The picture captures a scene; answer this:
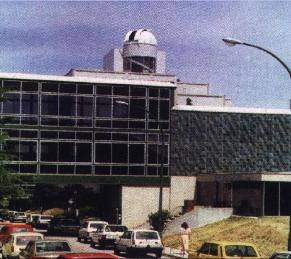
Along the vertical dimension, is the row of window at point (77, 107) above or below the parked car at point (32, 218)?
above

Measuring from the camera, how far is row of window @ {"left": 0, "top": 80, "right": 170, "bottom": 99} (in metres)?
57.7

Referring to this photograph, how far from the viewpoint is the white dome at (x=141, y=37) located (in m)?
92.4

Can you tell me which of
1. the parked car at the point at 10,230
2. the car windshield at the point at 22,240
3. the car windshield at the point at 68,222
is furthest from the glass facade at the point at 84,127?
the car windshield at the point at 22,240

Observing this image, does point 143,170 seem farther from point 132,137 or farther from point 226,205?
point 226,205

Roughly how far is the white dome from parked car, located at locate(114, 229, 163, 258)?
195 feet

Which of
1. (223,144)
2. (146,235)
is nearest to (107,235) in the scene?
(146,235)

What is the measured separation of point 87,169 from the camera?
58.4 m

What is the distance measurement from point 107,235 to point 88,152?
59.0 ft

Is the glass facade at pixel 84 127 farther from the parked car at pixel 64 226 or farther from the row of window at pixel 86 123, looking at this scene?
the parked car at pixel 64 226

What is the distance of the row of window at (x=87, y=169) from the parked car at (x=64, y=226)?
6432 mm

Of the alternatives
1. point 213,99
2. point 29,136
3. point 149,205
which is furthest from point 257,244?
point 213,99

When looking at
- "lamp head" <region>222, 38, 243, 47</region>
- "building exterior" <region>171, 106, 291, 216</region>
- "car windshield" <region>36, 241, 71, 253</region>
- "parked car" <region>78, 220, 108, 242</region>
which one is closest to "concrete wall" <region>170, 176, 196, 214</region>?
"building exterior" <region>171, 106, 291, 216</region>

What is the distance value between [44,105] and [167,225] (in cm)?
1461

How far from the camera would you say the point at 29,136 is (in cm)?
5759
